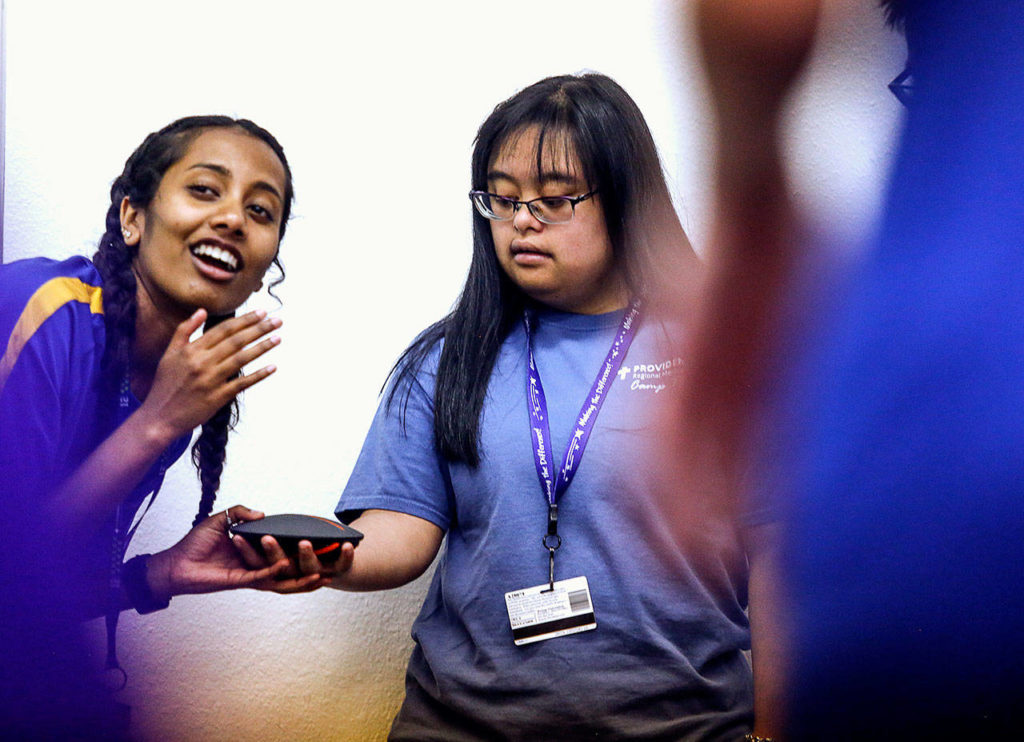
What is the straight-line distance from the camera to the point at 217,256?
986mm

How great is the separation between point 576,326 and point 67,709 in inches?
25.9

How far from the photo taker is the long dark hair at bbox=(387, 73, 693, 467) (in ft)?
3.56

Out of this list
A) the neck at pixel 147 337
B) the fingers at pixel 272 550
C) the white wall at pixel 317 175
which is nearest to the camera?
the fingers at pixel 272 550

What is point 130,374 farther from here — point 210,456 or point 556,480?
point 556,480

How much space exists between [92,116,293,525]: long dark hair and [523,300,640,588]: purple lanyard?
328 millimetres

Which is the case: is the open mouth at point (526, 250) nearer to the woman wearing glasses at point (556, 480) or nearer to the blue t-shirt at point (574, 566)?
the woman wearing glasses at point (556, 480)

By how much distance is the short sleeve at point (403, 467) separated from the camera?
1.09 meters

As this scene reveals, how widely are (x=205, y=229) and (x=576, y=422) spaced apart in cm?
43

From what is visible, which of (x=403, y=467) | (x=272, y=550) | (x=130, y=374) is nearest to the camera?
(x=272, y=550)

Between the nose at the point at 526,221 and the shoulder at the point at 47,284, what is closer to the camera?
the shoulder at the point at 47,284

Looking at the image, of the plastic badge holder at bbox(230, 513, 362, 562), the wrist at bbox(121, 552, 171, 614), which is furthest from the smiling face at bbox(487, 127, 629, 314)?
the wrist at bbox(121, 552, 171, 614)

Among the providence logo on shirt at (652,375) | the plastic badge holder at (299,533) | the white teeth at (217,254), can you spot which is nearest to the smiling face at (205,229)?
the white teeth at (217,254)

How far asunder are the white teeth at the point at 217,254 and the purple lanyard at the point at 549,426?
1.12 ft

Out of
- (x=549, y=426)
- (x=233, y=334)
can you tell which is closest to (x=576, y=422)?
(x=549, y=426)
